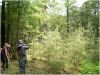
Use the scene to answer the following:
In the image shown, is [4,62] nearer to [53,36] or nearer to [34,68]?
[34,68]

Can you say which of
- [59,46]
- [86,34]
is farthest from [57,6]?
[59,46]

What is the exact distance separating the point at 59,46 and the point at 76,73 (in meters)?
1.48

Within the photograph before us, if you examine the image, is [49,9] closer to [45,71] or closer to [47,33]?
[47,33]

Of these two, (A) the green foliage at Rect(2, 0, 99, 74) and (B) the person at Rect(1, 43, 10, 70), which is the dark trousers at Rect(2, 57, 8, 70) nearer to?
(B) the person at Rect(1, 43, 10, 70)

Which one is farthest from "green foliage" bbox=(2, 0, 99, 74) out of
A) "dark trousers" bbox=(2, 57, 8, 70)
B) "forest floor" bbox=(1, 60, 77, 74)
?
"dark trousers" bbox=(2, 57, 8, 70)

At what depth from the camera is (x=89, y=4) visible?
49.0ft

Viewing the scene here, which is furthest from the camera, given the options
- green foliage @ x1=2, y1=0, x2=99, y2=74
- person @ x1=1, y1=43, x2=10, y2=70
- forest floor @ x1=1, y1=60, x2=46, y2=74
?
green foliage @ x1=2, y1=0, x2=99, y2=74

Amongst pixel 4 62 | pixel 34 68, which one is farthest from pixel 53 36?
pixel 4 62

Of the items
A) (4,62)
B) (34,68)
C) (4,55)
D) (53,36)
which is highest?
(53,36)

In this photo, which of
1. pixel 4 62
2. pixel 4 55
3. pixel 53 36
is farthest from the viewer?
pixel 53 36

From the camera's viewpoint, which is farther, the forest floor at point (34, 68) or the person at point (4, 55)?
the forest floor at point (34, 68)

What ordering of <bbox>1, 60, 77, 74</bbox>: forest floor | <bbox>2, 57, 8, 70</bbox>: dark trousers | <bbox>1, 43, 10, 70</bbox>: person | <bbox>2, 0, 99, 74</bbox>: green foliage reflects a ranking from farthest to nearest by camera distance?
<bbox>2, 0, 99, 74</bbox>: green foliage < <bbox>1, 60, 77, 74</bbox>: forest floor < <bbox>2, 57, 8, 70</bbox>: dark trousers < <bbox>1, 43, 10, 70</bbox>: person

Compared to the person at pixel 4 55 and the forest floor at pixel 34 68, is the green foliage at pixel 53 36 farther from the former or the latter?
the person at pixel 4 55

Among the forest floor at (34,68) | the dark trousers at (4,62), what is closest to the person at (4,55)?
the dark trousers at (4,62)
